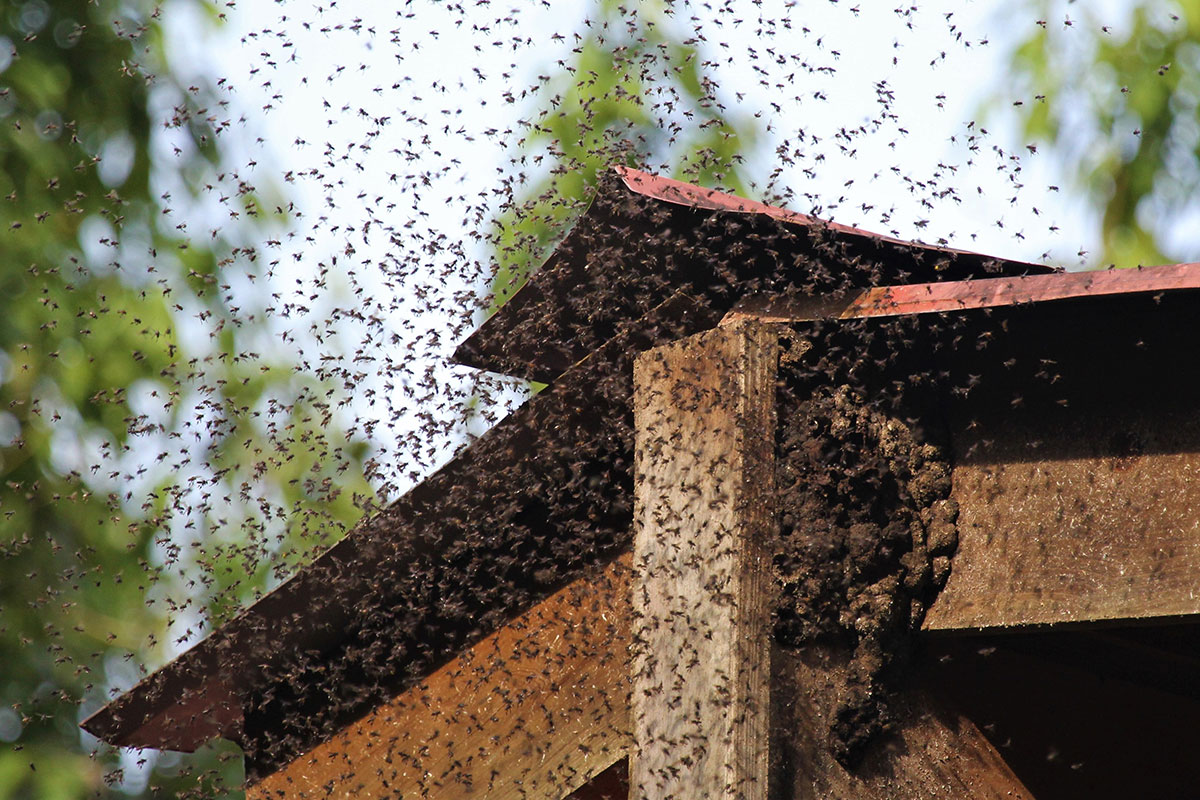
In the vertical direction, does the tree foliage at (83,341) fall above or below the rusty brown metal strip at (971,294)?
below

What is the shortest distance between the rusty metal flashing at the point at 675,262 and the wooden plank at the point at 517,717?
70 centimetres

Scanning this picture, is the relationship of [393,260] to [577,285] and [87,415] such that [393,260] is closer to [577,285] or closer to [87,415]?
[577,285]

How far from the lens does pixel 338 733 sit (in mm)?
3887

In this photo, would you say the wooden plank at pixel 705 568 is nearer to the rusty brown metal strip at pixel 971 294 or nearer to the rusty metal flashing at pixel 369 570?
the rusty brown metal strip at pixel 971 294

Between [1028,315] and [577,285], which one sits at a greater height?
[1028,315]

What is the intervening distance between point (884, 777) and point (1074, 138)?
1083 centimetres

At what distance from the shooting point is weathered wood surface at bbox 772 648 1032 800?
2469 mm

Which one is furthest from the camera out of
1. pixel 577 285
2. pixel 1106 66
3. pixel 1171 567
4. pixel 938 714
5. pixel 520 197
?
pixel 520 197

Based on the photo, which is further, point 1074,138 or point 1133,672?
point 1074,138

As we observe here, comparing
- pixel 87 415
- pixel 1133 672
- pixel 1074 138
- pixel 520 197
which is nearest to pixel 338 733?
pixel 1133 672

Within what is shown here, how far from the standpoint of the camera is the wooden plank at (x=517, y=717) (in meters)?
3.08

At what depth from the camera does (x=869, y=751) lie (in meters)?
2.51

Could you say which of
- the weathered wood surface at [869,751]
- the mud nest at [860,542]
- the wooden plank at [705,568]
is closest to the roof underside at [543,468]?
the wooden plank at [705,568]

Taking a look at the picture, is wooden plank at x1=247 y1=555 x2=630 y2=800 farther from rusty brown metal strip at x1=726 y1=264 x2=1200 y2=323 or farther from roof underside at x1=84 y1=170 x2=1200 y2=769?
rusty brown metal strip at x1=726 y1=264 x2=1200 y2=323
